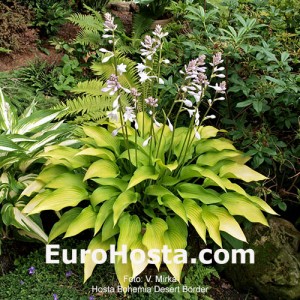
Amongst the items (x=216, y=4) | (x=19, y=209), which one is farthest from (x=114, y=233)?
(x=216, y=4)

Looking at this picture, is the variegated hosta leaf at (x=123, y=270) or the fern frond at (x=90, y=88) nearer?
the variegated hosta leaf at (x=123, y=270)

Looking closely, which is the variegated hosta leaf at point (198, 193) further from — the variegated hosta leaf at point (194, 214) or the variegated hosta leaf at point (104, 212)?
the variegated hosta leaf at point (104, 212)

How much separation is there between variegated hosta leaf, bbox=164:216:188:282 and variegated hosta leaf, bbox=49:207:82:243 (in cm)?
62

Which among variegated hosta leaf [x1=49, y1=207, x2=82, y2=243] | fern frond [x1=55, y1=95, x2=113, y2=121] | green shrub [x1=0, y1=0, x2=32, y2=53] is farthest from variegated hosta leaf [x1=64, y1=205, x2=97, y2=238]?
green shrub [x1=0, y1=0, x2=32, y2=53]

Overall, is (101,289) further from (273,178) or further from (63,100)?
(63,100)

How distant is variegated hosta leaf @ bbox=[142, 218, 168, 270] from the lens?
2.60 meters

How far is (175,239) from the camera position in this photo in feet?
8.93

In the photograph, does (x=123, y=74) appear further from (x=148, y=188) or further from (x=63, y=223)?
(x=63, y=223)

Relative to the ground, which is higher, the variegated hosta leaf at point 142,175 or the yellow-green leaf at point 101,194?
the variegated hosta leaf at point 142,175

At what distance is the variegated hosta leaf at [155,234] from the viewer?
102 inches

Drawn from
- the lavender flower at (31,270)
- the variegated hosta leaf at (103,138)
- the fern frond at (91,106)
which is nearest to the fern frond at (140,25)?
the fern frond at (91,106)

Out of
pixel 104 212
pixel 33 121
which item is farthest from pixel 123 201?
pixel 33 121

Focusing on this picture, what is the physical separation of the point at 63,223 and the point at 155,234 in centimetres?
63

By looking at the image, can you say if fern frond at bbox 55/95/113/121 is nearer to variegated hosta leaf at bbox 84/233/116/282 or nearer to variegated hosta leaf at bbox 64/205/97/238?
variegated hosta leaf at bbox 64/205/97/238
